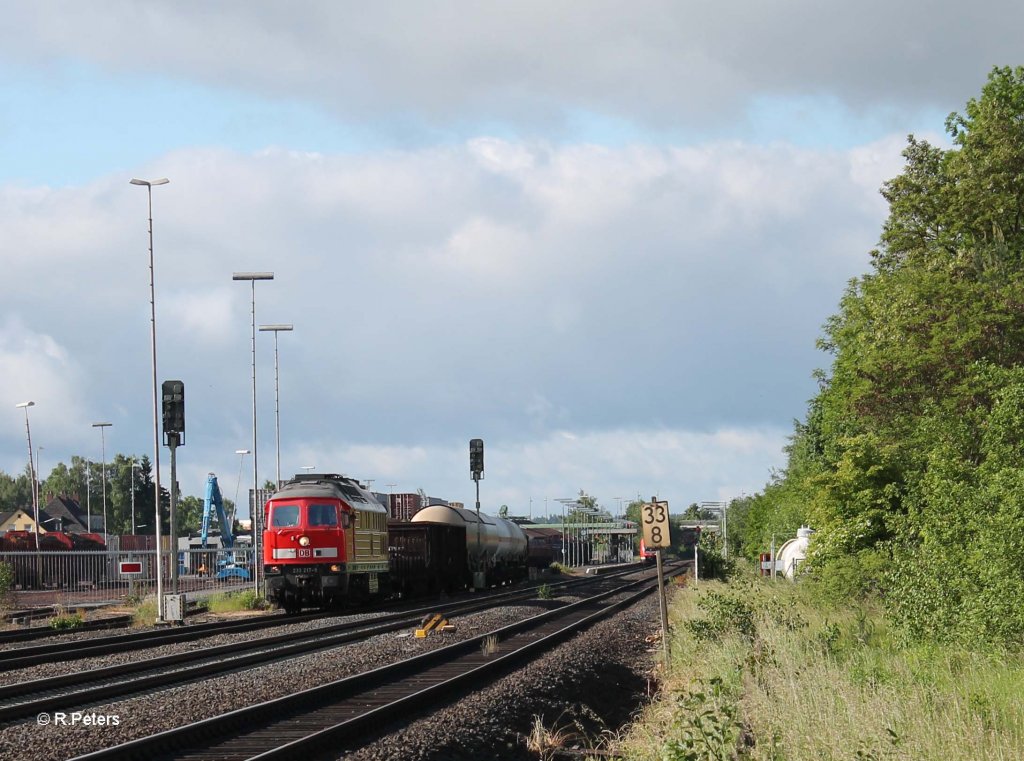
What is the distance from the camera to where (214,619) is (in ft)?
116

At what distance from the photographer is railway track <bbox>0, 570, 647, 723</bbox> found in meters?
15.8

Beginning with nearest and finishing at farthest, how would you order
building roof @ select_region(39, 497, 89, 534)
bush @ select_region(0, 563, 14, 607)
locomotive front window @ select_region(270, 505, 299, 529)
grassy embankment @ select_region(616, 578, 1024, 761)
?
1. grassy embankment @ select_region(616, 578, 1024, 761)
2. locomotive front window @ select_region(270, 505, 299, 529)
3. bush @ select_region(0, 563, 14, 607)
4. building roof @ select_region(39, 497, 89, 534)

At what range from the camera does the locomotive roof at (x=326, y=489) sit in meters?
34.6

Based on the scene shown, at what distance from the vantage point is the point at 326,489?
3478 centimetres

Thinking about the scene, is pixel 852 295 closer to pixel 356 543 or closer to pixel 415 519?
pixel 415 519

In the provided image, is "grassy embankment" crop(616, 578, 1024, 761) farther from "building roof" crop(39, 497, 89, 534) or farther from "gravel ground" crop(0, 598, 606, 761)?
"building roof" crop(39, 497, 89, 534)

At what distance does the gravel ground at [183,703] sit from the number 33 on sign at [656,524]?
481cm

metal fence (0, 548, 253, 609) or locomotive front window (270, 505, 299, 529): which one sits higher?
locomotive front window (270, 505, 299, 529)

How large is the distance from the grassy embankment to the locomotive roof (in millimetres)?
13537

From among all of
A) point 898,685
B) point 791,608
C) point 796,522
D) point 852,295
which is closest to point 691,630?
point 791,608

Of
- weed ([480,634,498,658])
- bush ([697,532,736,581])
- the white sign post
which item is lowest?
bush ([697,532,736,581])

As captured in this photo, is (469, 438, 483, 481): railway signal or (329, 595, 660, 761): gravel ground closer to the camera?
(329, 595, 660, 761): gravel ground

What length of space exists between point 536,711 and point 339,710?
2.55m

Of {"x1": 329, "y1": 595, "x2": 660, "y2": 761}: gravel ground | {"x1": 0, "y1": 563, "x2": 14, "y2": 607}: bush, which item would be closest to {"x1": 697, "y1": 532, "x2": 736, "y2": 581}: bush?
{"x1": 0, "y1": 563, "x2": 14, "y2": 607}: bush
